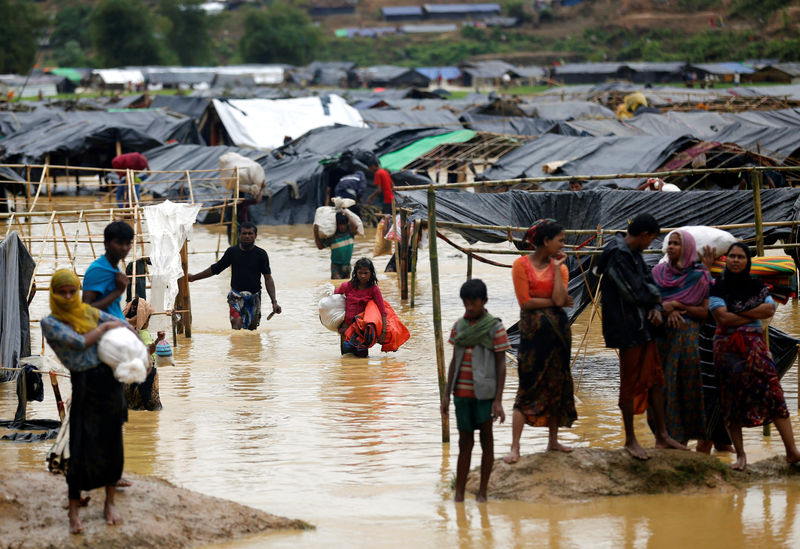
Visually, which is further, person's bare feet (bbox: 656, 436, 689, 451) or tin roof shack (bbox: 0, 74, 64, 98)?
tin roof shack (bbox: 0, 74, 64, 98)

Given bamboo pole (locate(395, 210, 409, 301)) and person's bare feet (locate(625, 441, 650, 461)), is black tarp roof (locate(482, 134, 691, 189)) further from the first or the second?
person's bare feet (locate(625, 441, 650, 461))

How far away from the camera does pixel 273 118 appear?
31859 millimetres

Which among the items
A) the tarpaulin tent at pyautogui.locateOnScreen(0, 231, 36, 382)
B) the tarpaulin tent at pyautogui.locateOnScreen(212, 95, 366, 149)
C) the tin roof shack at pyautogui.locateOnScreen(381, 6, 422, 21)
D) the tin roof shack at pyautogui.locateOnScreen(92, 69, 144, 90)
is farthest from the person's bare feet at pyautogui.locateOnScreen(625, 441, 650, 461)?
the tin roof shack at pyautogui.locateOnScreen(381, 6, 422, 21)

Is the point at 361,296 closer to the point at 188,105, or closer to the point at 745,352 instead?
the point at 745,352

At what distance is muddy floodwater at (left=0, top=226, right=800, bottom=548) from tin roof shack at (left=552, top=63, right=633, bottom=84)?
63.5 m

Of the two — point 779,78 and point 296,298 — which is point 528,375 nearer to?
point 296,298

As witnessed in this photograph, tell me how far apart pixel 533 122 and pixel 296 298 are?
21235mm

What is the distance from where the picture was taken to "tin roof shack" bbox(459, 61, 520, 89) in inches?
3115

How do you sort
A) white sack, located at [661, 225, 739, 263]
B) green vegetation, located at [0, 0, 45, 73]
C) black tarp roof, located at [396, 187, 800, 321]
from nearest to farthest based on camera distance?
white sack, located at [661, 225, 739, 263], black tarp roof, located at [396, 187, 800, 321], green vegetation, located at [0, 0, 45, 73]

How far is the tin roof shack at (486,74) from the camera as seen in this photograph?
79.1 metres

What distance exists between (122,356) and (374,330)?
4.68m

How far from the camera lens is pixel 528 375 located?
5605 millimetres

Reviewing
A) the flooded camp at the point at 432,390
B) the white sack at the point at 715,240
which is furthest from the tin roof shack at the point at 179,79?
the white sack at the point at 715,240

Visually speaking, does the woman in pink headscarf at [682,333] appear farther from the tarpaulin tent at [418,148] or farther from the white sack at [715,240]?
the tarpaulin tent at [418,148]
